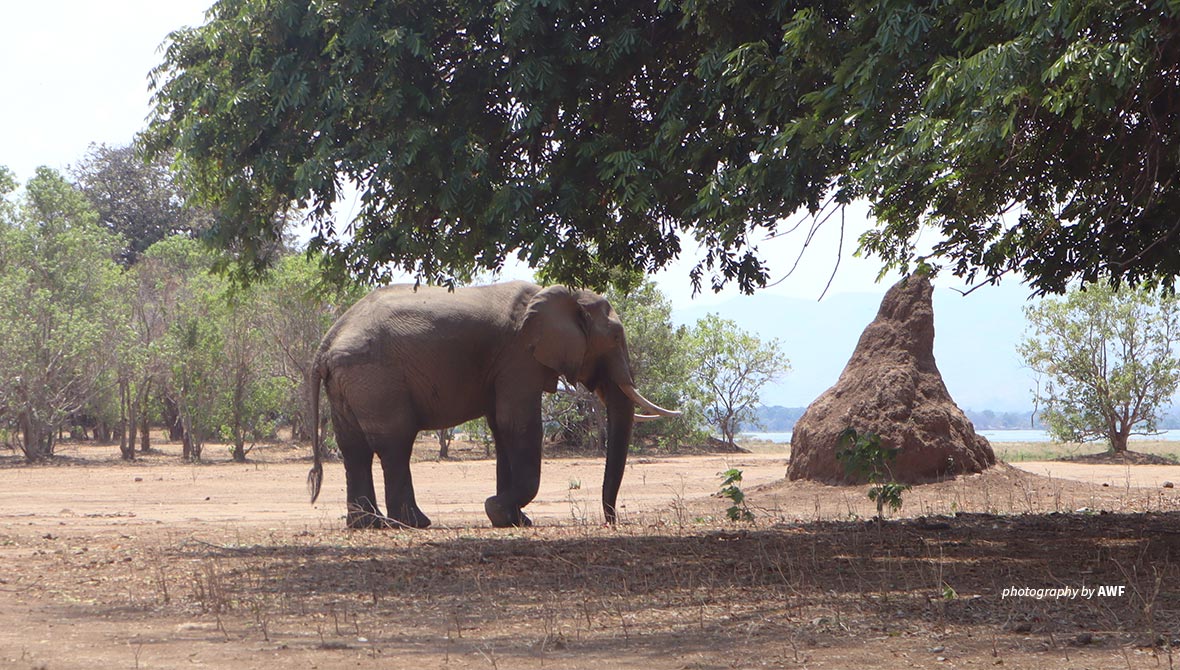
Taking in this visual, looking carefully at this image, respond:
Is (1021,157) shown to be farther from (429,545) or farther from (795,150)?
(429,545)

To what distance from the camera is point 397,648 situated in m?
6.38

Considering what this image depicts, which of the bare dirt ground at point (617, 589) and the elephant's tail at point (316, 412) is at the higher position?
the elephant's tail at point (316, 412)

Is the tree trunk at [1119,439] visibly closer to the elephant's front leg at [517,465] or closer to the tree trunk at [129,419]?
the elephant's front leg at [517,465]

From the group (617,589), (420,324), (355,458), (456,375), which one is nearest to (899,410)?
(456,375)

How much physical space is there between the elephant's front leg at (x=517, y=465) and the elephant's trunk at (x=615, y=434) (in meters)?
0.80

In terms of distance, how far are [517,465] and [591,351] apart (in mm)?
1545

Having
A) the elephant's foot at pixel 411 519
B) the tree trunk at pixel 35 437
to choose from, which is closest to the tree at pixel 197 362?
the tree trunk at pixel 35 437

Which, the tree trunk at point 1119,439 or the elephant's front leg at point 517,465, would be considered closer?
the elephant's front leg at point 517,465

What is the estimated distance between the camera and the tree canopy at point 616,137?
830 cm

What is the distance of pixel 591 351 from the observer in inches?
533

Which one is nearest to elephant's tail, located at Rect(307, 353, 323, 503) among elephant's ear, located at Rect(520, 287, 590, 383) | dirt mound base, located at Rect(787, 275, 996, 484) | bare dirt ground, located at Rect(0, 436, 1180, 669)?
bare dirt ground, located at Rect(0, 436, 1180, 669)

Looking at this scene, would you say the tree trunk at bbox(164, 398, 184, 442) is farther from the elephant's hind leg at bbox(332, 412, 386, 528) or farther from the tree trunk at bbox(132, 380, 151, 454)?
the elephant's hind leg at bbox(332, 412, 386, 528)

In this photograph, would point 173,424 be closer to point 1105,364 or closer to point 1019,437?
point 1105,364

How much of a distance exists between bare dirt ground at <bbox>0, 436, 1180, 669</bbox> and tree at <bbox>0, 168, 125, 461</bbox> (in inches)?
511
